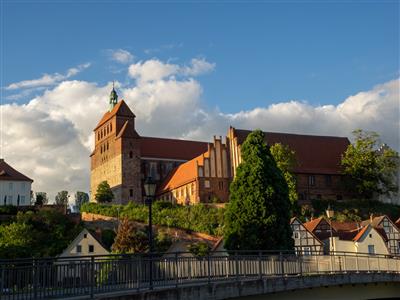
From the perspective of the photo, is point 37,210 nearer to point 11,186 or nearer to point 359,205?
point 11,186

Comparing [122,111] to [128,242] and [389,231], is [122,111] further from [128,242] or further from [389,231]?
[389,231]

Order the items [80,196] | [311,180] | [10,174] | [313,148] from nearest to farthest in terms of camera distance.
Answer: [311,180], [10,174], [313,148], [80,196]

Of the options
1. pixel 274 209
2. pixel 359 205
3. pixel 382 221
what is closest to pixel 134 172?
pixel 359 205

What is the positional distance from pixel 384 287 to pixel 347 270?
12.1ft

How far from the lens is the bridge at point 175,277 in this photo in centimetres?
1449

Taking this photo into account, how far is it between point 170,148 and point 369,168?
128ft

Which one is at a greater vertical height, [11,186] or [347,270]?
[11,186]

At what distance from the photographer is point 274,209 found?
1537 inches

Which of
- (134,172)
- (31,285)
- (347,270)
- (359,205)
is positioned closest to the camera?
(31,285)

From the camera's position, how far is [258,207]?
128ft

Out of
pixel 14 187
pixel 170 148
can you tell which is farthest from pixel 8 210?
pixel 170 148

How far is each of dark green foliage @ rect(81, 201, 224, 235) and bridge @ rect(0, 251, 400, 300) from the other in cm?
4298

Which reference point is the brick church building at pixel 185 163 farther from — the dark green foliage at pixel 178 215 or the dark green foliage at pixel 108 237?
the dark green foliage at pixel 108 237

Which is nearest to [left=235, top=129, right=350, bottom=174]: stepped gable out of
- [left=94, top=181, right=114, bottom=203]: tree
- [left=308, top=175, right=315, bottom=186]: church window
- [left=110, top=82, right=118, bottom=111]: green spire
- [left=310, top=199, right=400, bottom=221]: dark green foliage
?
[left=308, top=175, right=315, bottom=186]: church window
